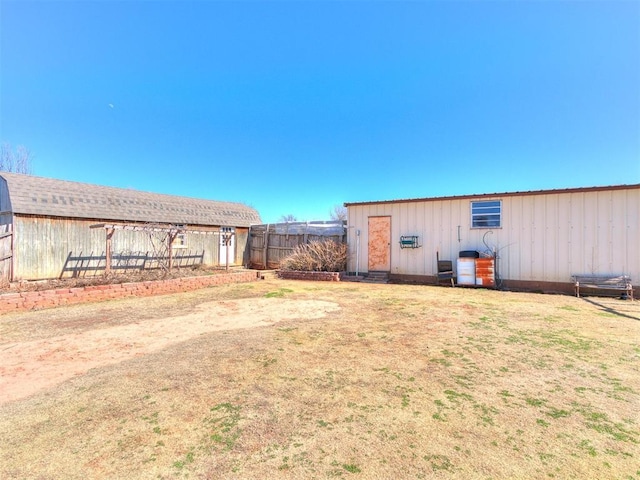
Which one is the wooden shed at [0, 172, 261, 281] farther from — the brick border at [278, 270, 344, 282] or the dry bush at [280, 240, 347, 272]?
the dry bush at [280, 240, 347, 272]

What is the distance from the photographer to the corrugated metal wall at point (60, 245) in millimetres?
9906

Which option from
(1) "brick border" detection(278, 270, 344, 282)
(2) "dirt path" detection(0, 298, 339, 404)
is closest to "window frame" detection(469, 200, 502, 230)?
(1) "brick border" detection(278, 270, 344, 282)

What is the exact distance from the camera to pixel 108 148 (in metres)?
19.8

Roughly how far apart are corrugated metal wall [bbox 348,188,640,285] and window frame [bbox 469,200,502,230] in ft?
0.38

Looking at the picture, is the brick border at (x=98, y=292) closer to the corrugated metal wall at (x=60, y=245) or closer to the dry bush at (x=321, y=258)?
the dry bush at (x=321, y=258)

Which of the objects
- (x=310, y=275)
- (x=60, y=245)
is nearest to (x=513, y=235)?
(x=310, y=275)

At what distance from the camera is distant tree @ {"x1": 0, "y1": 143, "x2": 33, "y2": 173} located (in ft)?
70.1

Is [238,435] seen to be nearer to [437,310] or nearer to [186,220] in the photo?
[437,310]

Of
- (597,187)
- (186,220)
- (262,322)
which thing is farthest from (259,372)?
(186,220)

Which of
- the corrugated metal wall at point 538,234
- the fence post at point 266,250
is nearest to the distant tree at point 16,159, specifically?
the fence post at point 266,250

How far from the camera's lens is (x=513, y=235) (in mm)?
9508

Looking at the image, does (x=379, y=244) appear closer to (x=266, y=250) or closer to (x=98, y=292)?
(x=266, y=250)

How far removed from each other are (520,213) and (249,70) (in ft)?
39.8

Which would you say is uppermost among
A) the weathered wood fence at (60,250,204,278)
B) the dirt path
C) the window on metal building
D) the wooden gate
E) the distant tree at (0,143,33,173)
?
the distant tree at (0,143,33,173)
